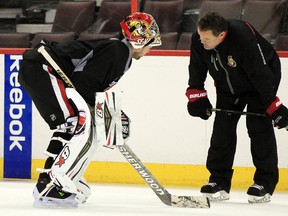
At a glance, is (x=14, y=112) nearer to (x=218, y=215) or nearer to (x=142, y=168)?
(x=142, y=168)

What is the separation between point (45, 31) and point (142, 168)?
1.95 meters

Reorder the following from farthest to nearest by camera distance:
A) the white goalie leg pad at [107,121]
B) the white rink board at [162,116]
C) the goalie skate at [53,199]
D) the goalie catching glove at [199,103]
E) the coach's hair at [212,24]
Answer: the white rink board at [162,116]
the goalie catching glove at [199,103]
the coach's hair at [212,24]
the goalie skate at [53,199]
the white goalie leg pad at [107,121]

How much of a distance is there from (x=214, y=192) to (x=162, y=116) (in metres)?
0.93

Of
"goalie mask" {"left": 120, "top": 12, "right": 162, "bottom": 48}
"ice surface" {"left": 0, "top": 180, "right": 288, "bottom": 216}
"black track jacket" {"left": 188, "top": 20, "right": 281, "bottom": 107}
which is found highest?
"goalie mask" {"left": 120, "top": 12, "right": 162, "bottom": 48}

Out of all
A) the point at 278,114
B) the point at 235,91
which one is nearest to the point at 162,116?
the point at 235,91

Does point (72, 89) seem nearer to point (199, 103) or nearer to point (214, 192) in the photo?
point (199, 103)

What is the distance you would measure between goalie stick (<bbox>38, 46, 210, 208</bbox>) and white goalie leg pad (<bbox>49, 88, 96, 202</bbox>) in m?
0.12

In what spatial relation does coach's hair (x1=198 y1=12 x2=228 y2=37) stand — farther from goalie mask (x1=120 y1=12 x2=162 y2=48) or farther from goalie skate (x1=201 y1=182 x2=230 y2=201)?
goalie skate (x1=201 y1=182 x2=230 y2=201)

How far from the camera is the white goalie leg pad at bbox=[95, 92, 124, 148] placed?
360cm

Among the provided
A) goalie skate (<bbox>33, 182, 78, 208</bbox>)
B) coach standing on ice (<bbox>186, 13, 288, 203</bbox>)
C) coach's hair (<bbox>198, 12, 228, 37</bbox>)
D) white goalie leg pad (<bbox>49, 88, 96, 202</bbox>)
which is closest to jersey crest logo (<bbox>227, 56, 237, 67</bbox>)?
coach standing on ice (<bbox>186, 13, 288, 203</bbox>)

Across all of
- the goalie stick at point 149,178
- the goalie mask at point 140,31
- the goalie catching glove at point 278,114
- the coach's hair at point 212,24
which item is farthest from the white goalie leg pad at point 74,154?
the goalie catching glove at point 278,114

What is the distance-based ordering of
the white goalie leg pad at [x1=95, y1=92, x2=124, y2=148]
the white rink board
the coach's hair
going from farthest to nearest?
the white rink board < the coach's hair < the white goalie leg pad at [x1=95, y1=92, x2=124, y2=148]

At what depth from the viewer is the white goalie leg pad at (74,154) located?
3.62m

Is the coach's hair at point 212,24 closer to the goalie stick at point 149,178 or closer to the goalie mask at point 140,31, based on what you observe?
the goalie mask at point 140,31
